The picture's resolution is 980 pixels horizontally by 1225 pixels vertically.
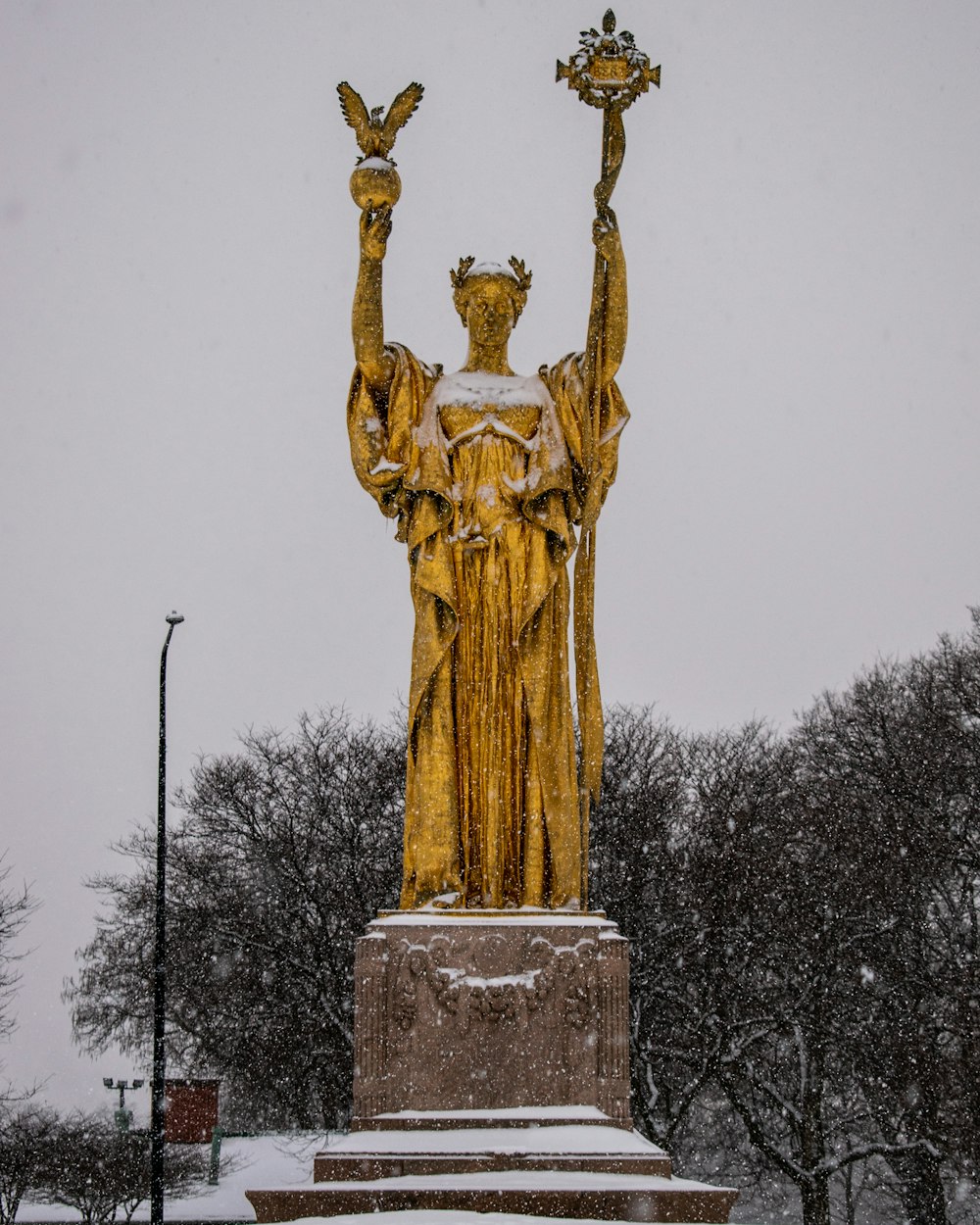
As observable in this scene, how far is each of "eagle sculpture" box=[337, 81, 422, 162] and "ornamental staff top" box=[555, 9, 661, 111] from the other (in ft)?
2.53

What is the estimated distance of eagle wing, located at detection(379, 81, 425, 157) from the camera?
311 inches

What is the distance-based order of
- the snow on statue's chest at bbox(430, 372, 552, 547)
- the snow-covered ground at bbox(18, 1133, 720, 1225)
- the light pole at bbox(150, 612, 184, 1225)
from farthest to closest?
the snow-covered ground at bbox(18, 1133, 720, 1225) → the light pole at bbox(150, 612, 184, 1225) → the snow on statue's chest at bbox(430, 372, 552, 547)

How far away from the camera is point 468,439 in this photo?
8.09 m

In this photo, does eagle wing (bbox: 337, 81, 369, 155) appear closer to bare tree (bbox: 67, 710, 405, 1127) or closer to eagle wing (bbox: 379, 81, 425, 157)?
eagle wing (bbox: 379, 81, 425, 157)

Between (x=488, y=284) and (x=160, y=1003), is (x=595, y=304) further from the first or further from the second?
(x=160, y=1003)

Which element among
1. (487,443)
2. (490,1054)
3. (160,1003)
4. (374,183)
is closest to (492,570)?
(487,443)

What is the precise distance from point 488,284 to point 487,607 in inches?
66.5

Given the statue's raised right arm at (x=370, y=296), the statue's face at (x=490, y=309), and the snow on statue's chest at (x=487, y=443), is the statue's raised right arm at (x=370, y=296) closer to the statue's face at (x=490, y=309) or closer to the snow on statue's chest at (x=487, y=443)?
the snow on statue's chest at (x=487, y=443)

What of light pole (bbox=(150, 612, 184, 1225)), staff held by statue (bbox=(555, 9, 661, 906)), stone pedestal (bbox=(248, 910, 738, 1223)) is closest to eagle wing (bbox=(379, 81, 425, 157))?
staff held by statue (bbox=(555, 9, 661, 906))

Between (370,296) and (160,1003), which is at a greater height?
(370,296)

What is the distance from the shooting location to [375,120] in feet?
25.9

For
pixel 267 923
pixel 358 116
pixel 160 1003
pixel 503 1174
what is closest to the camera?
pixel 503 1174

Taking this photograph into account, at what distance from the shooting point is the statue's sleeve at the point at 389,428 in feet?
26.5

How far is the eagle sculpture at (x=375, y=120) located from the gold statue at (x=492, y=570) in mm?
294
